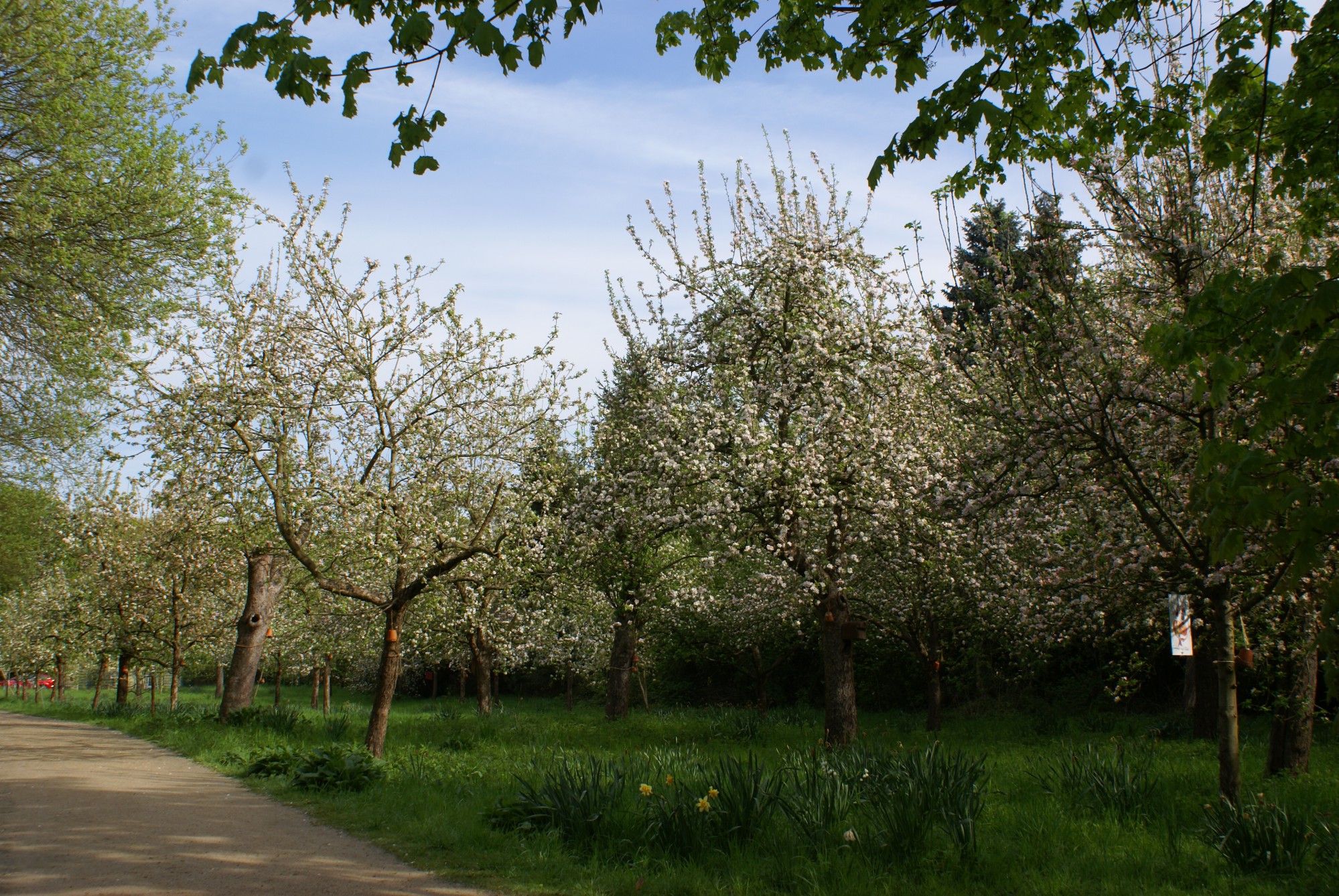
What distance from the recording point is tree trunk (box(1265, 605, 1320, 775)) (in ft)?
26.5

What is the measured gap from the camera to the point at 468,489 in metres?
12.8

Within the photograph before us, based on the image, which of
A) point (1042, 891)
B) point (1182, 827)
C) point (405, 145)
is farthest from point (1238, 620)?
point (405, 145)

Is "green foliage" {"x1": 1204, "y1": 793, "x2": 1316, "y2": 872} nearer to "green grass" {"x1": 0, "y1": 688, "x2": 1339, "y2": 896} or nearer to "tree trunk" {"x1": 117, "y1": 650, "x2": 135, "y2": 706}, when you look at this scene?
"green grass" {"x1": 0, "y1": 688, "x2": 1339, "y2": 896}

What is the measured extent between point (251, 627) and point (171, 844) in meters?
10.7

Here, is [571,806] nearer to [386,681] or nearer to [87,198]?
[386,681]

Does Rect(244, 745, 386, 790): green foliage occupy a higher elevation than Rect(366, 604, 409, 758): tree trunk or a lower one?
lower

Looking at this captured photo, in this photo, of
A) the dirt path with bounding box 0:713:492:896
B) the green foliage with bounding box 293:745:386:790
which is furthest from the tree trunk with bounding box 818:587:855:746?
the dirt path with bounding box 0:713:492:896

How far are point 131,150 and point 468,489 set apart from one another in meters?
6.27

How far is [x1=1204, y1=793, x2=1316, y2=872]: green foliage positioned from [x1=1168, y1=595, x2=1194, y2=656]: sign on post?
1.10 m

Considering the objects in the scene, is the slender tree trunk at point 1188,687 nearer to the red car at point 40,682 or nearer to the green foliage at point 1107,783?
the green foliage at point 1107,783

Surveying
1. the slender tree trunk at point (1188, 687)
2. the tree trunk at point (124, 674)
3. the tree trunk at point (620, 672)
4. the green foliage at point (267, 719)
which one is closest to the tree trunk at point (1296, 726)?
the slender tree trunk at point (1188, 687)

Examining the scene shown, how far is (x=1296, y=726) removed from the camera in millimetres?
8781

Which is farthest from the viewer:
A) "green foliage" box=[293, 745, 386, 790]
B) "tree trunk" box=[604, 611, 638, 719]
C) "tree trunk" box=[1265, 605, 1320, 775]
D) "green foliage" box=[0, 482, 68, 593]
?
"green foliage" box=[0, 482, 68, 593]

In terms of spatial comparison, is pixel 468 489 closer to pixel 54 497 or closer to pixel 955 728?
pixel 955 728
